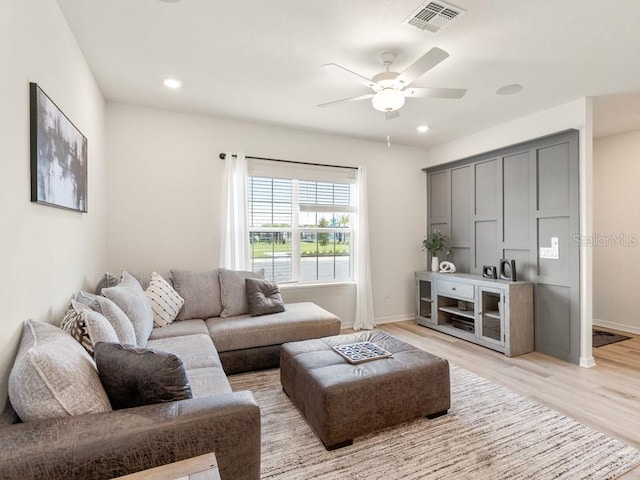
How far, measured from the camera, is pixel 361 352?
245 centimetres

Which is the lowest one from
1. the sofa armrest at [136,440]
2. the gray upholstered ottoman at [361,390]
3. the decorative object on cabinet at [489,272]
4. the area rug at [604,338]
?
the area rug at [604,338]

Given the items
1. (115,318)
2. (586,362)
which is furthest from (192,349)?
(586,362)

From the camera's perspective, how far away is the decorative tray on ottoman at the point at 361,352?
234 centimetres

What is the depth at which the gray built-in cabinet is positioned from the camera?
11.2 ft

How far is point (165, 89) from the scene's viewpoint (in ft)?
10.4

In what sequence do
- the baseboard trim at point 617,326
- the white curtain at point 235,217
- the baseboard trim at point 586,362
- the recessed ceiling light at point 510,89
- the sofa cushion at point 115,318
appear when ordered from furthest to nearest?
the baseboard trim at point 617,326 < the white curtain at point 235,217 < the baseboard trim at point 586,362 < the recessed ceiling light at point 510,89 < the sofa cushion at point 115,318

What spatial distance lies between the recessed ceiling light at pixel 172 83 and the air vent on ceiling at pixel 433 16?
2023 millimetres

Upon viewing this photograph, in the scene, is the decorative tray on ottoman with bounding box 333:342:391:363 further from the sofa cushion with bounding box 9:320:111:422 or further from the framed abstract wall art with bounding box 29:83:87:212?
the framed abstract wall art with bounding box 29:83:87:212

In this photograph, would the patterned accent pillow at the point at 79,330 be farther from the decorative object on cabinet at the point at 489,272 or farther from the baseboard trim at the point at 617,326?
the baseboard trim at the point at 617,326

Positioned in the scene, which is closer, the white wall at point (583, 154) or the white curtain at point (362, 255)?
the white wall at point (583, 154)

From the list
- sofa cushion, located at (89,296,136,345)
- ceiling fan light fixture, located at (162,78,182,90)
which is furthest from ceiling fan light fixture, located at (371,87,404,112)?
sofa cushion, located at (89,296,136,345)

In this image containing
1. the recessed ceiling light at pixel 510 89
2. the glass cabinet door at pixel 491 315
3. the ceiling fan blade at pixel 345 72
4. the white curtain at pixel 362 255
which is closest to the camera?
the ceiling fan blade at pixel 345 72

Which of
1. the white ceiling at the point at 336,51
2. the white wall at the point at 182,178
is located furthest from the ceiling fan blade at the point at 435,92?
the white wall at the point at 182,178

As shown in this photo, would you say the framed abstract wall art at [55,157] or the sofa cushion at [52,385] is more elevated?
the framed abstract wall art at [55,157]
